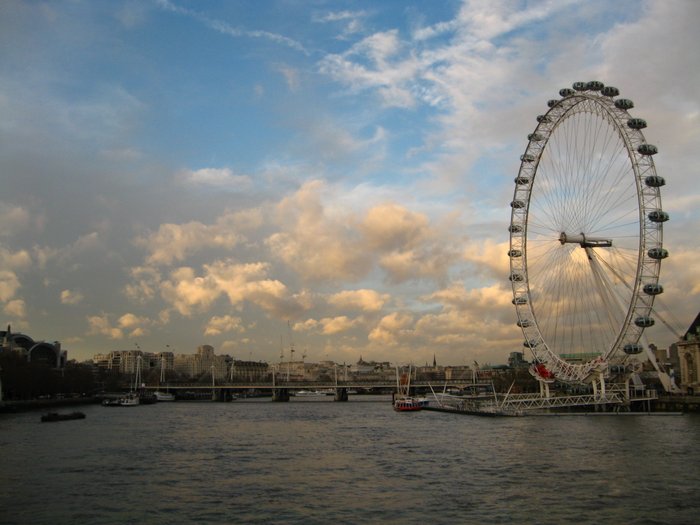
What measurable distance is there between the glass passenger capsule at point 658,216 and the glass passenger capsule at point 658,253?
118 inches

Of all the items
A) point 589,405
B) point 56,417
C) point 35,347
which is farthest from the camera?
point 35,347

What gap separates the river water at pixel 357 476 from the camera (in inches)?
1053

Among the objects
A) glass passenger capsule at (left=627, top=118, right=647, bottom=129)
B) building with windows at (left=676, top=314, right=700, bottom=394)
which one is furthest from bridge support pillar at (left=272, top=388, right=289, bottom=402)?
glass passenger capsule at (left=627, top=118, right=647, bottom=129)

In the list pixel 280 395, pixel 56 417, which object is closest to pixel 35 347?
pixel 280 395

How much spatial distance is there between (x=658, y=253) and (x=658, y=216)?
12.2ft

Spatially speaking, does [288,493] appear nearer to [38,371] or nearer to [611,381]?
[611,381]

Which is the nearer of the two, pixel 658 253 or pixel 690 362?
pixel 658 253

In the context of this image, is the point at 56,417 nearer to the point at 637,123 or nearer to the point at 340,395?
the point at 637,123

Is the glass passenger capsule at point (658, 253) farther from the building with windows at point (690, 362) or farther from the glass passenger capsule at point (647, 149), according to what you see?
the building with windows at point (690, 362)

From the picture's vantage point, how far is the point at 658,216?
6406 centimetres

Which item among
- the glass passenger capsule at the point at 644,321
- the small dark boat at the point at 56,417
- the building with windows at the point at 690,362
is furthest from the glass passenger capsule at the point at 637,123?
the small dark boat at the point at 56,417

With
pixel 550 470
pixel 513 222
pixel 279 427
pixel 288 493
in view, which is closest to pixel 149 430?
pixel 279 427

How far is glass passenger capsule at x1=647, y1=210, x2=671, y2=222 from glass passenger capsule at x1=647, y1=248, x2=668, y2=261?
3007 millimetres

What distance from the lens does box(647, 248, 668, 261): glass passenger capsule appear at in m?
63.9
